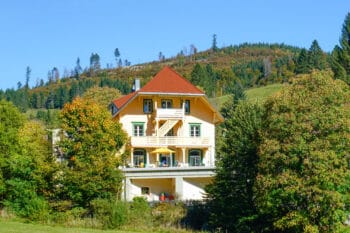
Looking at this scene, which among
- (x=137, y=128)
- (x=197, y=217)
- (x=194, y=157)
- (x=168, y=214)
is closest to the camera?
(x=168, y=214)

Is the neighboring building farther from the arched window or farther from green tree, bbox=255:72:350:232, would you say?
green tree, bbox=255:72:350:232

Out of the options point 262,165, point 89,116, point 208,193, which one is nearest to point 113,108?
point 89,116

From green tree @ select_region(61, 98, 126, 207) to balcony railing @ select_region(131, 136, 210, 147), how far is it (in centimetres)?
904

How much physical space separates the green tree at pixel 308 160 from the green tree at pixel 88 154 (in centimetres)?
1018

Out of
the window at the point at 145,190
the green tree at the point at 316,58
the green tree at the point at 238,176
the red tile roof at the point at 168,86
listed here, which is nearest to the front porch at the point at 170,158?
the window at the point at 145,190

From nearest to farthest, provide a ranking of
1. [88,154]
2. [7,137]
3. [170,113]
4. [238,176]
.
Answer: [238,176]
[88,154]
[7,137]
[170,113]

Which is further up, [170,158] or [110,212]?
[170,158]

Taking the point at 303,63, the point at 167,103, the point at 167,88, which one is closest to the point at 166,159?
the point at 167,103

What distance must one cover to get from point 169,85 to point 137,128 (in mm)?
4337

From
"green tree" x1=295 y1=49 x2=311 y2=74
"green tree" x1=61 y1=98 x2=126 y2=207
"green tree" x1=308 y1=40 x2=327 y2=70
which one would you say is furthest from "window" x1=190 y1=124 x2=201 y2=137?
"green tree" x1=308 y1=40 x2=327 y2=70

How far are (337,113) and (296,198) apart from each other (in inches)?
169

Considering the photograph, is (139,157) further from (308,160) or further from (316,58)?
(316,58)

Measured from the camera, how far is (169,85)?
1751 inches

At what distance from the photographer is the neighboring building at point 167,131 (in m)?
41.9
